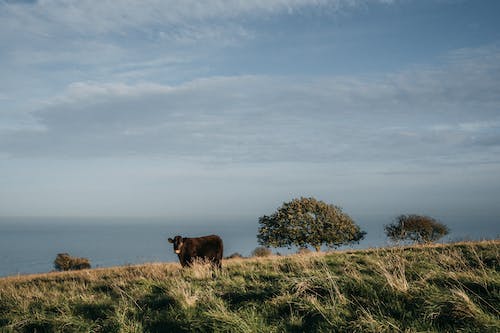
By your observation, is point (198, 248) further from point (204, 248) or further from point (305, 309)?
point (305, 309)

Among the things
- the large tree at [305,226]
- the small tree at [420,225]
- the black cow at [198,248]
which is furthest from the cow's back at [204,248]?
the small tree at [420,225]

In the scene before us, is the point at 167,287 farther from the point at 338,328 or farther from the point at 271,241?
the point at 271,241

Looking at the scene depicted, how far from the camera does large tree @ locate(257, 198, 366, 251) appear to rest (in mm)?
47156

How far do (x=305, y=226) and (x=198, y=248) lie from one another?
32756 mm

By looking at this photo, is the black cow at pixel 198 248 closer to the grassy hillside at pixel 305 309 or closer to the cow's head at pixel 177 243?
the cow's head at pixel 177 243

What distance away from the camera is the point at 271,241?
47219 mm

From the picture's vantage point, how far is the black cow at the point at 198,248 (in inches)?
631

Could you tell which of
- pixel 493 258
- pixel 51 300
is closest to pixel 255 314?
pixel 51 300

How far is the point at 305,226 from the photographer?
47.6 m

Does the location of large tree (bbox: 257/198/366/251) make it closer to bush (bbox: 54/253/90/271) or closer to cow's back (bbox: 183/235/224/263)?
cow's back (bbox: 183/235/224/263)

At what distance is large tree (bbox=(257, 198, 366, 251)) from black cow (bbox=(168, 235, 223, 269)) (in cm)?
3083

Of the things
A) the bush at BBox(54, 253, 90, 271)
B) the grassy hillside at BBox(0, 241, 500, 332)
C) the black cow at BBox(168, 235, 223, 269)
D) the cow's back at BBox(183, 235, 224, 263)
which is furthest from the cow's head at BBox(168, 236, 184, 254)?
the bush at BBox(54, 253, 90, 271)

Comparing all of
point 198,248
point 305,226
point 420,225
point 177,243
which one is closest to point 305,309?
point 177,243

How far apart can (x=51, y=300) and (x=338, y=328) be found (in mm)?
7207
